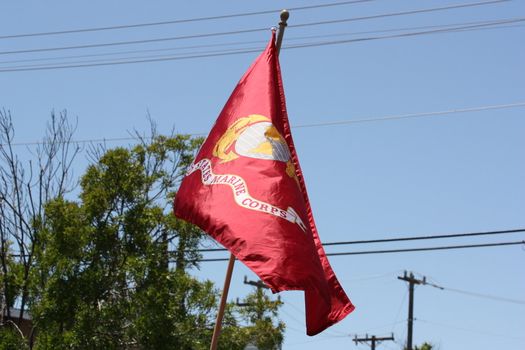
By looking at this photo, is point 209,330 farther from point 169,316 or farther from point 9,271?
point 9,271

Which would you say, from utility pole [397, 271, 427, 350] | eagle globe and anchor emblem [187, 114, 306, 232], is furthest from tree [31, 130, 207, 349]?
utility pole [397, 271, 427, 350]

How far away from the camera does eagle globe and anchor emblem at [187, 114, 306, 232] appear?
1055 cm

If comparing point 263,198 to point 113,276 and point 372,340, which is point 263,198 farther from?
point 372,340

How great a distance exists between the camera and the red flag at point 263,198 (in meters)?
9.82

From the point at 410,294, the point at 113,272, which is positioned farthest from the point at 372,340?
the point at 113,272

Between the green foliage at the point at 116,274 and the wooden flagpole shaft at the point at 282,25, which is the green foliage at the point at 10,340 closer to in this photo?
the green foliage at the point at 116,274

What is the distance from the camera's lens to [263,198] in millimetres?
10391

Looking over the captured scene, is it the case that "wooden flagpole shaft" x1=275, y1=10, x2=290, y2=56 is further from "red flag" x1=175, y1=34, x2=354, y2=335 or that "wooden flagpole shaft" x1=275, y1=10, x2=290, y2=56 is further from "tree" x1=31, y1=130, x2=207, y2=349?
"tree" x1=31, y1=130, x2=207, y2=349

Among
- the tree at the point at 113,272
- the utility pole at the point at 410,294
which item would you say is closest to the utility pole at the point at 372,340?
the utility pole at the point at 410,294

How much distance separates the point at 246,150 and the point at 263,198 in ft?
2.44

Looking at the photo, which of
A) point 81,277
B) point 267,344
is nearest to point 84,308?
point 81,277

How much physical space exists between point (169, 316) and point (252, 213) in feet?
15.7

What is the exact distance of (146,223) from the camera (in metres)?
15.3

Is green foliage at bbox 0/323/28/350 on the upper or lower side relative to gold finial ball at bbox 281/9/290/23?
lower
